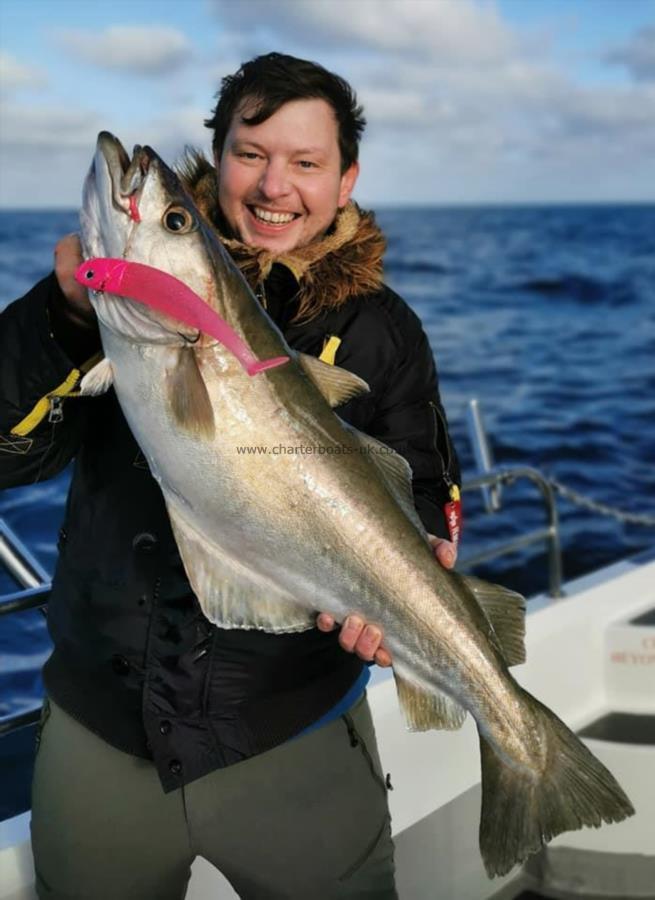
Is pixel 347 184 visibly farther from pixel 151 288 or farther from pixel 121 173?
pixel 151 288

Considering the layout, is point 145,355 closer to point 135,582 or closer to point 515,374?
point 135,582

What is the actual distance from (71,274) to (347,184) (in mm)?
1069

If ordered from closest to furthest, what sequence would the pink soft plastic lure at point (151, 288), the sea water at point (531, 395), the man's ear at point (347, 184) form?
the pink soft plastic lure at point (151, 288) → the man's ear at point (347, 184) → the sea water at point (531, 395)

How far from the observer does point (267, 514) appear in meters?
2.38

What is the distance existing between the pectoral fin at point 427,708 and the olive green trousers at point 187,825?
0.26 m

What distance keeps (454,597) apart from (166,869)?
1054 millimetres

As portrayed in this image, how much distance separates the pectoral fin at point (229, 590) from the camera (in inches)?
96.1

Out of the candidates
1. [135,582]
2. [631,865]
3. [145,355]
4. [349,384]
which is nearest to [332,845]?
[135,582]

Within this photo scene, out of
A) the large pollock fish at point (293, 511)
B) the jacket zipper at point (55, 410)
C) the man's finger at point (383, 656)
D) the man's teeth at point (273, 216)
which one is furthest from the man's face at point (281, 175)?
the man's finger at point (383, 656)

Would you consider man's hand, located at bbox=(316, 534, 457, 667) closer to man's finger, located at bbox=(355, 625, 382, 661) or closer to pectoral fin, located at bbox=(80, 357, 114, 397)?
man's finger, located at bbox=(355, 625, 382, 661)

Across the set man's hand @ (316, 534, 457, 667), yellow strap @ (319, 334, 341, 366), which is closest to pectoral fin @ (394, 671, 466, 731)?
man's hand @ (316, 534, 457, 667)

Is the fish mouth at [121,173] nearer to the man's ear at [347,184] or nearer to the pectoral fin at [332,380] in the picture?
the pectoral fin at [332,380]

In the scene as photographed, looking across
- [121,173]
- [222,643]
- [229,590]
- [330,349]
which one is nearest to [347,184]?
[330,349]

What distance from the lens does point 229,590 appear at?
8.08 ft
